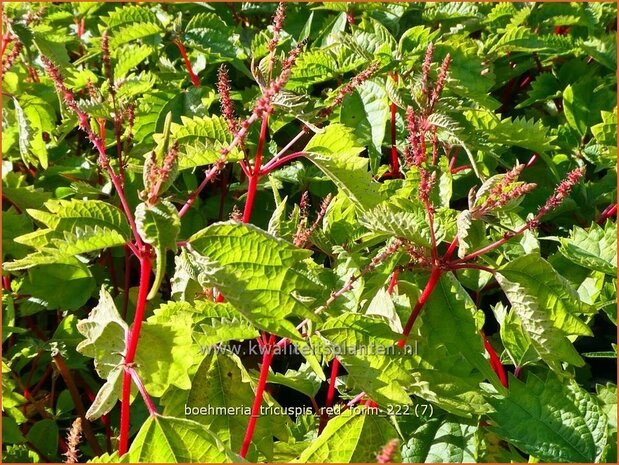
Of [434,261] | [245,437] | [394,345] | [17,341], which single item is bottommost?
[17,341]

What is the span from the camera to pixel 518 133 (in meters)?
1.56

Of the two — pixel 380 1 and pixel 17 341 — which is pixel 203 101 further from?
pixel 17 341

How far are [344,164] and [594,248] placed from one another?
55 centimetres

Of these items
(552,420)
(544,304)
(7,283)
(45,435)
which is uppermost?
(544,304)

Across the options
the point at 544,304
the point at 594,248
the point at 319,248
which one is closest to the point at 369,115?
the point at 319,248

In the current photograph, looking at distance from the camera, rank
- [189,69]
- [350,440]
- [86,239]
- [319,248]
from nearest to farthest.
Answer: [86,239], [350,440], [319,248], [189,69]

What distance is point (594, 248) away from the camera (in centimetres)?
148

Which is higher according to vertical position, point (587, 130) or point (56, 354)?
point (587, 130)

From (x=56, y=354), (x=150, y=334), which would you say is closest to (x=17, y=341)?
(x=56, y=354)

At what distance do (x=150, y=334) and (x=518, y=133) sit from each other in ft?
2.70

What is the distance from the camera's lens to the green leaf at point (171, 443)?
3.47 feet

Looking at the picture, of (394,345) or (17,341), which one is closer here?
(394,345)

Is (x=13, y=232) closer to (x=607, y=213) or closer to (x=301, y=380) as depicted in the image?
(x=301, y=380)

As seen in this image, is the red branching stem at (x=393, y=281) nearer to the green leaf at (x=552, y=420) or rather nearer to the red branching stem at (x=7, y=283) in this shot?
the green leaf at (x=552, y=420)
